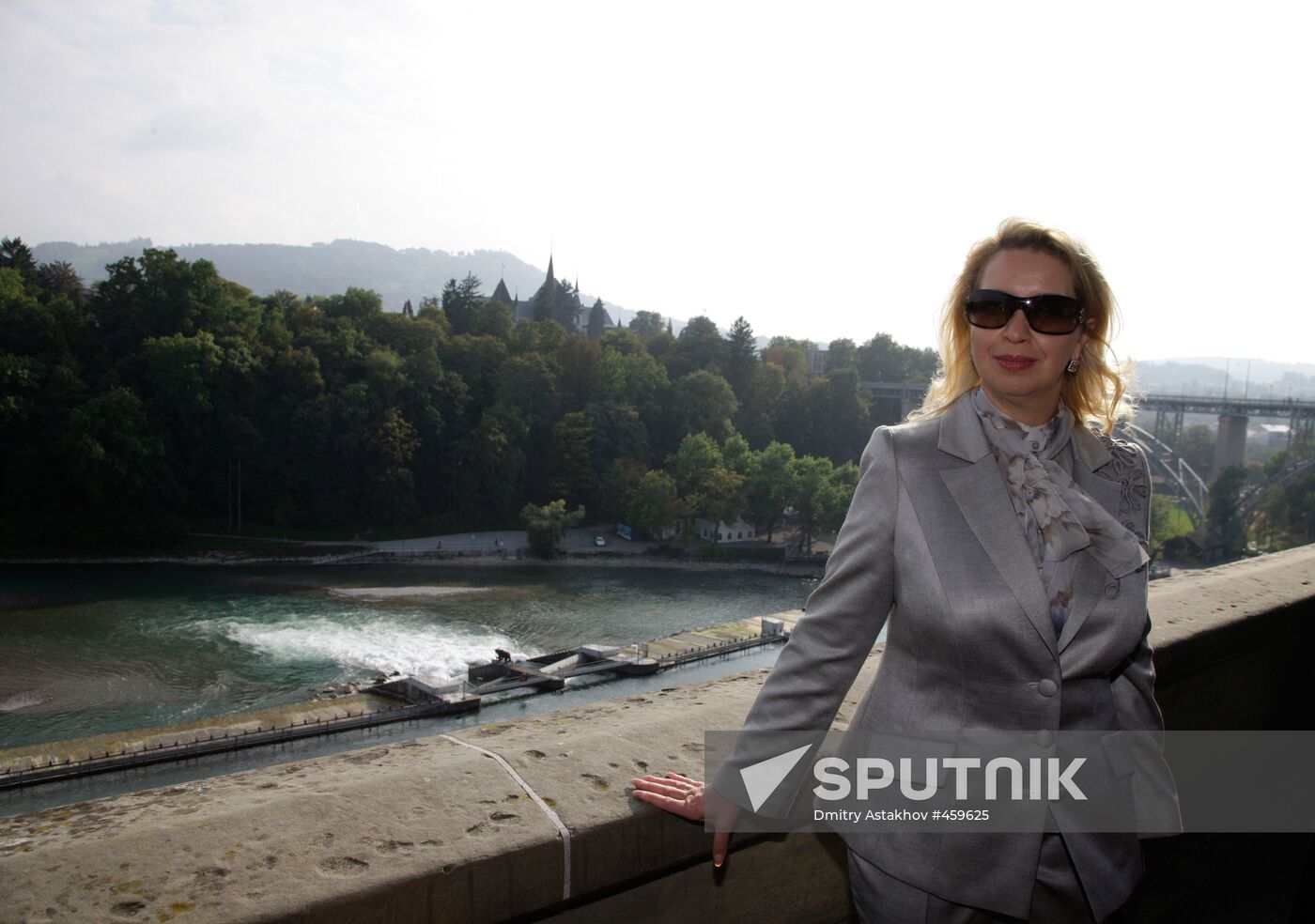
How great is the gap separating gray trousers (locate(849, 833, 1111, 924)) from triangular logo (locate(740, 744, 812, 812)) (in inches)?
7.6

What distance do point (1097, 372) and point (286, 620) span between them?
3194 centimetres

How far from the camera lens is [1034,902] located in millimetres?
1380

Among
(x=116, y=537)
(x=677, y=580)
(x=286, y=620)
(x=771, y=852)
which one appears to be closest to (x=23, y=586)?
(x=116, y=537)

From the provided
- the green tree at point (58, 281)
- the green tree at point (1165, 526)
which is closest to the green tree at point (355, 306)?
the green tree at point (58, 281)

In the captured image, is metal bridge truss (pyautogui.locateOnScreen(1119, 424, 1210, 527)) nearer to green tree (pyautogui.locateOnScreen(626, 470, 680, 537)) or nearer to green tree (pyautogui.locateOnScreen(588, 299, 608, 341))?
green tree (pyautogui.locateOnScreen(626, 470, 680, 537))

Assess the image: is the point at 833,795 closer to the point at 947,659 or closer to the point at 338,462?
the point at 947,659

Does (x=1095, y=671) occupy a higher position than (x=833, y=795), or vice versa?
(x=1095, y=671)

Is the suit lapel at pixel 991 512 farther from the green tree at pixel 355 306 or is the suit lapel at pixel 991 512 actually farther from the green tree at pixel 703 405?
the green tree at pixel 703 405

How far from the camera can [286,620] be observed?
3084 centimetres

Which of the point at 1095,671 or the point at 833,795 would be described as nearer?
the point at 1095,671

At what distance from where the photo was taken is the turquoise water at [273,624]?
23766 mm

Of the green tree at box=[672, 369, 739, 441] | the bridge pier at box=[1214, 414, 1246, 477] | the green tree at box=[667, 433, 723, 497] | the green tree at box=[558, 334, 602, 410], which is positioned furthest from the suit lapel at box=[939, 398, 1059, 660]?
the bridge pier at box=[1214, 414, 1246, 477]

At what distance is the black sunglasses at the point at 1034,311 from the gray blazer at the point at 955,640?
0.70 feet

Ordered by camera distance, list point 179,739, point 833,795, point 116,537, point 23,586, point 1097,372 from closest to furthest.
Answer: point 833,795 < point 1097,372 < point 179,739 < point 23,586 < point 116,537
